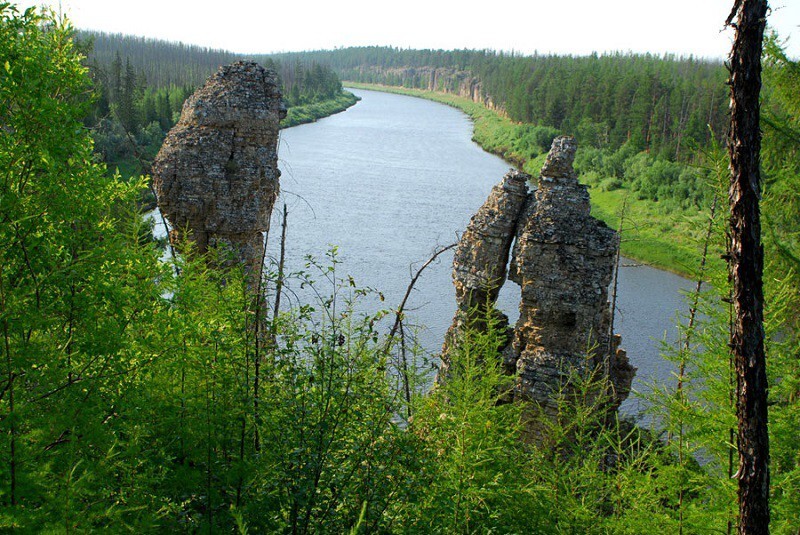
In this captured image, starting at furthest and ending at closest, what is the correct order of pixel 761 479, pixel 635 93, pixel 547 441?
1. pixel 635 93
2. pixel 547 441
3. pixel 761 479

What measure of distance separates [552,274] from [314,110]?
90.0 m

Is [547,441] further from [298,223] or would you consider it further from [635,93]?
[635,93]

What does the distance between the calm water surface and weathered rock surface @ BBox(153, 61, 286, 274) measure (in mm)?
829

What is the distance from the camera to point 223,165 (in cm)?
1396

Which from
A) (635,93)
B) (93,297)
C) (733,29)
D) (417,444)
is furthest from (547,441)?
(635,93)

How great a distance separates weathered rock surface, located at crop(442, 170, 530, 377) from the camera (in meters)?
12.8

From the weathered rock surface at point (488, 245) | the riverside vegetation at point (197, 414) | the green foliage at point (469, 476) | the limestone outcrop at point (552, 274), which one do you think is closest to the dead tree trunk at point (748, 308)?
the riverside vegetation at point (197, 414)

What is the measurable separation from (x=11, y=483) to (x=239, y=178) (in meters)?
9.86

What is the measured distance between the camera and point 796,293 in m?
11.8

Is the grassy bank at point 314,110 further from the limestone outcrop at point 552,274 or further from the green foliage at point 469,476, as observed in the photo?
the green foliage at point 469,476

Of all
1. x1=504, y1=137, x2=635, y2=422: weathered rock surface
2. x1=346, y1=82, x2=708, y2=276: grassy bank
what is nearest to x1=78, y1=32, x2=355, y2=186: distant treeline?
x1=504, y1=137, x2=635, y2=422: weathered rock surface

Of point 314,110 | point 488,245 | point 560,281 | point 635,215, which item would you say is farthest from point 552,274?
point 314,110

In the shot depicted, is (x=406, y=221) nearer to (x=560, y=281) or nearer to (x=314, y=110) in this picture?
(x=560, y=281)

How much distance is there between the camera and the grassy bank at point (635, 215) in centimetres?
4322
